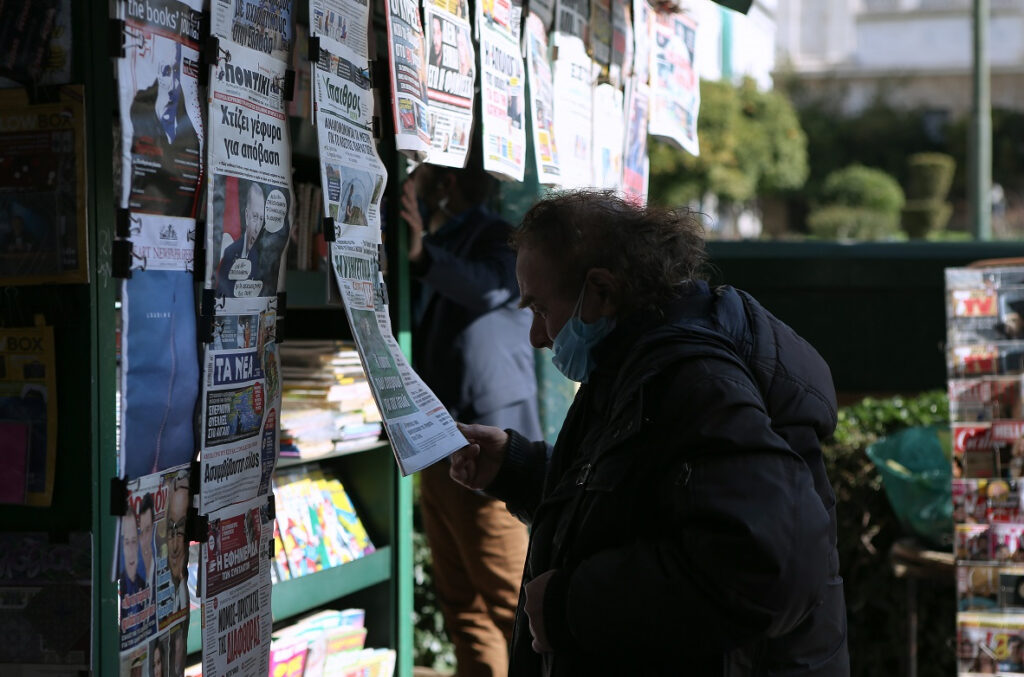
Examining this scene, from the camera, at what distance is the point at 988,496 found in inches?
153

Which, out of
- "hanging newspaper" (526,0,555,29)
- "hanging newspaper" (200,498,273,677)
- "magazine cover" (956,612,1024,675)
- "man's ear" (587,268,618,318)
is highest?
"hanging newspaper" (526,0,555,29)

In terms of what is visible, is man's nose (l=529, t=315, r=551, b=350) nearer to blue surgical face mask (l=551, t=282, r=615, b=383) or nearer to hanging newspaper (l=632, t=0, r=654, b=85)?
blue surgical face mask (l=551, t=282, r=615, b=383)

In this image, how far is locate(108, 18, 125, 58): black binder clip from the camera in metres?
1.89

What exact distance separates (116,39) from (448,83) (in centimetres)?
109

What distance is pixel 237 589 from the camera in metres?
2.26

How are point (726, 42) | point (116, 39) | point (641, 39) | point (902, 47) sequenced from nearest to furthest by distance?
point (116, 39) → point (641, 39) → point (726, 42) → point (902, 47)

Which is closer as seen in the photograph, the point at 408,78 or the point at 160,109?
the point at 160,109

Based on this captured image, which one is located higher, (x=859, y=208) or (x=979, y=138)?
(x=859, y=208)

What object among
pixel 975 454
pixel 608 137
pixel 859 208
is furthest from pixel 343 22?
pixel 859 208

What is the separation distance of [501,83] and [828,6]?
207ft

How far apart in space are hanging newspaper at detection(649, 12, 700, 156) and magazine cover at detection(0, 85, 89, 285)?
2438mm

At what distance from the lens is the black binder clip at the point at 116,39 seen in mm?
1895

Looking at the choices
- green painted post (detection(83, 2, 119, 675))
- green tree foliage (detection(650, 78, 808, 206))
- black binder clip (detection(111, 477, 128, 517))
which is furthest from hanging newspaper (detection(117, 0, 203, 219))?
green tree foliage (detection(650, 78, 808, 206))

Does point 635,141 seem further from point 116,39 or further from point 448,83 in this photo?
point 116,39
